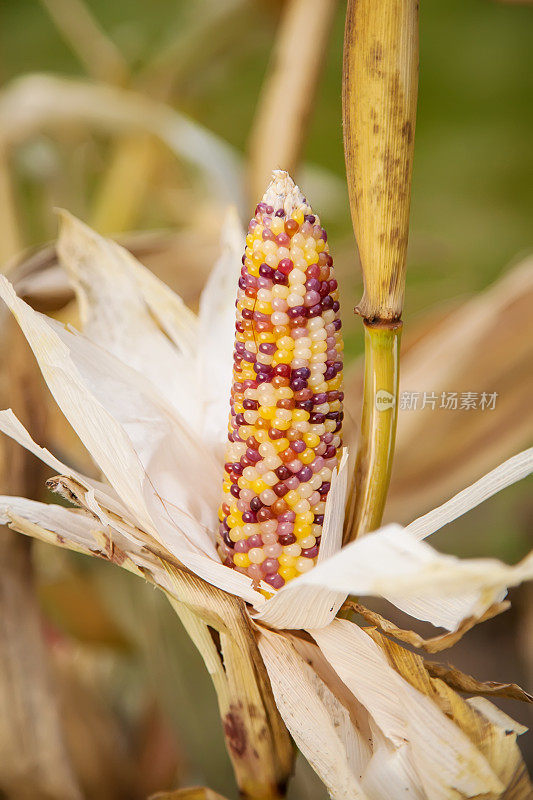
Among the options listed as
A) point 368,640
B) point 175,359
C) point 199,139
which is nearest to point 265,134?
point 199,139

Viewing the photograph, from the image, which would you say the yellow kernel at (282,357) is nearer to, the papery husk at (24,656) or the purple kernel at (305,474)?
the purple kernel at (305,474)

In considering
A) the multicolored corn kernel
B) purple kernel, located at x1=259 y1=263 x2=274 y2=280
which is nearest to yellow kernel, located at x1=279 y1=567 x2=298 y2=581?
the multicolored corn kernel

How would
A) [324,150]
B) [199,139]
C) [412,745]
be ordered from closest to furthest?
[412,745] < [199,139] < [324,150]

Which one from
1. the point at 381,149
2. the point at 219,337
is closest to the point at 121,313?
the point at 219,337

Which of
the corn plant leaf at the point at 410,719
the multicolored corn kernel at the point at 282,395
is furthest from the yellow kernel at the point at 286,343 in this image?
the corn plant leaf at the point at 410,719

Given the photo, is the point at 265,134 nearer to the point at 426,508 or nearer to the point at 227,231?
the point at 227,231

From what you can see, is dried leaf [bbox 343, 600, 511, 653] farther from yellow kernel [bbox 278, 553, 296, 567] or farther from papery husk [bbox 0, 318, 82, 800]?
papery husk [bbox 0, 318, 82, 800]
